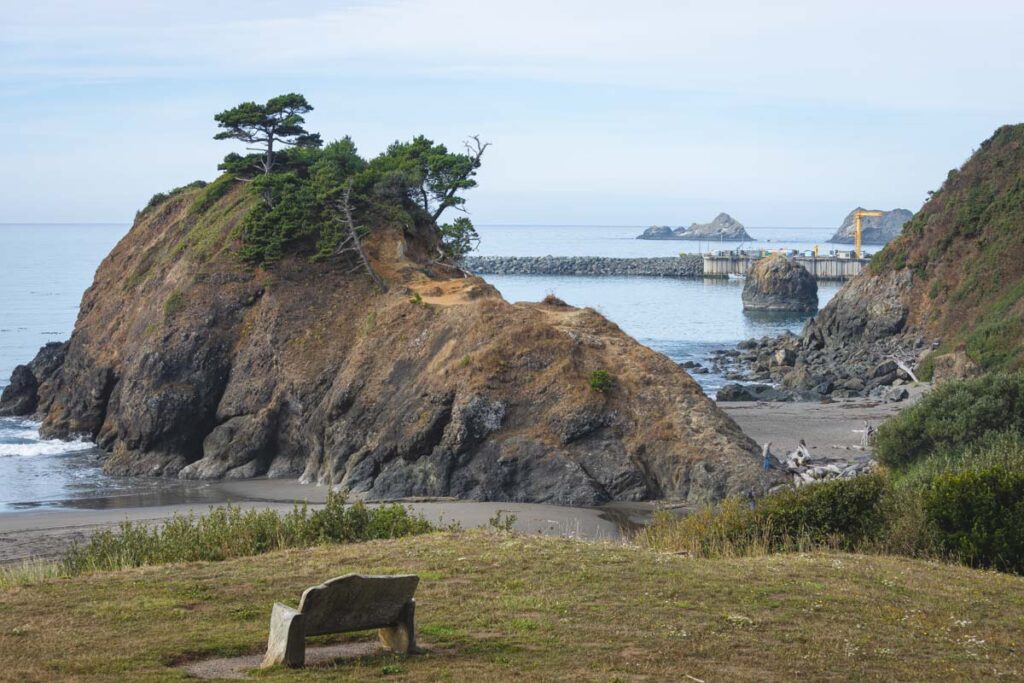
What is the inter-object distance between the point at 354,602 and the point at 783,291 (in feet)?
381

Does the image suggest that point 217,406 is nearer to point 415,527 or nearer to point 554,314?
point 554,314

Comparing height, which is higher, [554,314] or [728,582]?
[554,314]

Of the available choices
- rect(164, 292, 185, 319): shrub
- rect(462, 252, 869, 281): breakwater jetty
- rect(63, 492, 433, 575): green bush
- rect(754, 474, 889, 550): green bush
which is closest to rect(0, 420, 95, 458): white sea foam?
rect(164, 292, 185, 319): shrub

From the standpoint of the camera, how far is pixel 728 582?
51.2ft

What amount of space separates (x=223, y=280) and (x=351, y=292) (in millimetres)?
5065

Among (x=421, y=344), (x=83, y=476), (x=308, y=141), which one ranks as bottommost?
(x=83, y=476)

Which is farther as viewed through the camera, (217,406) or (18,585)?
(217,406)

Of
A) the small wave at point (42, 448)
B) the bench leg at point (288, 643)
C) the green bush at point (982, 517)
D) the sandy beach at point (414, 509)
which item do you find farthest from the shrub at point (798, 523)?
the small wave at point (42, 448)

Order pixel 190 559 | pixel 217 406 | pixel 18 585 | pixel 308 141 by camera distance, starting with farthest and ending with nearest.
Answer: pixel 308 141
pixel 217 406
pixel 190 559
pixel 18 585

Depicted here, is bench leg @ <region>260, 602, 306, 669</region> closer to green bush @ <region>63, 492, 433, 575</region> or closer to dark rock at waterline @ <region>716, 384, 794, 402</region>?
green bush @ <region>63, 492, 433, 575</region>

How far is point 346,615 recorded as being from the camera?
37.7 feet

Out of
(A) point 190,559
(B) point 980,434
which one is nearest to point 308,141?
(B) point 980,434

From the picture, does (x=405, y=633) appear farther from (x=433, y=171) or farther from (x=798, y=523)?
(x=433, y=171)

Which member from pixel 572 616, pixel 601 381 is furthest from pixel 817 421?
pixel 572 616
